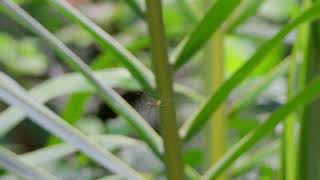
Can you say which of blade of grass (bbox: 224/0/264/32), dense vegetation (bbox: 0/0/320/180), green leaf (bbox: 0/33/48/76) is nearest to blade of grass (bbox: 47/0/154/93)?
dense vegetation (bbox: 0/0/320/180)

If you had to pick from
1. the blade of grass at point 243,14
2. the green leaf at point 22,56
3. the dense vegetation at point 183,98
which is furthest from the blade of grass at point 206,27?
the green leaf at point 22,56

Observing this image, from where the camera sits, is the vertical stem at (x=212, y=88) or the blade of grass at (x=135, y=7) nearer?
the blade of grass at (x=135, y=7)

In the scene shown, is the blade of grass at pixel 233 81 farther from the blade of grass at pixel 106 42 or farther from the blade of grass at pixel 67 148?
the blade of grass at pixel 67 148

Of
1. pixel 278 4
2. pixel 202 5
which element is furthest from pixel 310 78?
pixel 278 4

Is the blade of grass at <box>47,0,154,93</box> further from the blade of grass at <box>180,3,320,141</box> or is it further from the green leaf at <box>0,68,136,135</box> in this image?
the green leaf at <box>0,68,136,135</box>

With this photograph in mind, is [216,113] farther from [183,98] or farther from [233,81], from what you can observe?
[183,98]

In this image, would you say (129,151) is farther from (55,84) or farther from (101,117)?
(101,117)
